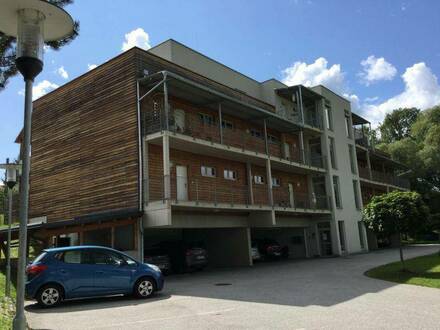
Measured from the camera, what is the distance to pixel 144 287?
12.2m

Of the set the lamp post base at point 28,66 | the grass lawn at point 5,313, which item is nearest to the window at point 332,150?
the grass lawn at point 5,313

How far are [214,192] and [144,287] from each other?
870 centimetres

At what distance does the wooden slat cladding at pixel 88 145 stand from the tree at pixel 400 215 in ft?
33.0

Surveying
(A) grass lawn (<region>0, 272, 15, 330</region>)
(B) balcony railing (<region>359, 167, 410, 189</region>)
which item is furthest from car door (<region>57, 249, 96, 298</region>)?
(B) balcony railing (<region>359, 167, 410, 189</region>)

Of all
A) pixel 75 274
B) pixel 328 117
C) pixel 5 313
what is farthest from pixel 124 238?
pixel 328 117

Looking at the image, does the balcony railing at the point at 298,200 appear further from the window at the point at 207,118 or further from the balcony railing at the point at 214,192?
the window at the point at 207,118

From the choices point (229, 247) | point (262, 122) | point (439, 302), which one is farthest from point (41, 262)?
point (262, 122)

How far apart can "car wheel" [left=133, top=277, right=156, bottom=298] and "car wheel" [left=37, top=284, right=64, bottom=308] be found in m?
2.00

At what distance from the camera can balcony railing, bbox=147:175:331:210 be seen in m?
18.8

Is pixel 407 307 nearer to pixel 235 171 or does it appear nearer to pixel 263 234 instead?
pixel 235 171

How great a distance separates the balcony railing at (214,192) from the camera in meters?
18.8

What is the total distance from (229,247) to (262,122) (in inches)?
323

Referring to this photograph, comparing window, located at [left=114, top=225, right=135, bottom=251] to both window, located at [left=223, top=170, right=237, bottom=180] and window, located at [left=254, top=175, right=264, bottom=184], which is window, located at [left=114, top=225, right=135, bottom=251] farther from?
window, located at [left=254, top=175, right=264, bottom=184]

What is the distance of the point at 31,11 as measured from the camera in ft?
16.1
